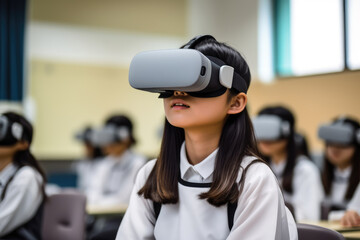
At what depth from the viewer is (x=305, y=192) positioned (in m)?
3.11

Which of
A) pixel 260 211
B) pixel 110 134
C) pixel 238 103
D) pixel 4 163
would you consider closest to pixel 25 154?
pixel 4 163

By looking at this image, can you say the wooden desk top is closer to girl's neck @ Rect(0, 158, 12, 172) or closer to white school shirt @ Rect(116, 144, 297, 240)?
girl's neck @ Rect(0, 158, 12, 172)

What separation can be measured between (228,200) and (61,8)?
5628 millimetres

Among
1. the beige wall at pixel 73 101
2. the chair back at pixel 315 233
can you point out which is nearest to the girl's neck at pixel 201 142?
the chair back at pixel 315 233

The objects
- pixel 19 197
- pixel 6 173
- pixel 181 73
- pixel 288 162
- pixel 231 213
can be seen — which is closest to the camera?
pixel 181 73

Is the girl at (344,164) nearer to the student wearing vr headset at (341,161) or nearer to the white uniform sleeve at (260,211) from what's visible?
the student wearing vr headset at (341,161)

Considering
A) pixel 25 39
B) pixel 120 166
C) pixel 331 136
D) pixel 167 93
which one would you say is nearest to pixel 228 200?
pixel 167 93

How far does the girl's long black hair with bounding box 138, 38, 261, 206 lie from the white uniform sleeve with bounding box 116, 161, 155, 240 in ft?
0.12

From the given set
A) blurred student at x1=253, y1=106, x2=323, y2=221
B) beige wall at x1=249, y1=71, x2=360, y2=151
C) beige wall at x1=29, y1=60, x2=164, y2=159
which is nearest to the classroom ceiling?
beige wall at x1=29, y1=60, x2=164, y2=159

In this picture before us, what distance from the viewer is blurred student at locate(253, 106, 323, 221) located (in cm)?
302

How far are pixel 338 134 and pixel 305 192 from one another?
1.47 feet

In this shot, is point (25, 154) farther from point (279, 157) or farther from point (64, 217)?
point (279, 157)

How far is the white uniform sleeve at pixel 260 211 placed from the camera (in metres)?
1.22

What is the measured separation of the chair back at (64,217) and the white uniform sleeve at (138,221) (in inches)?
38.8
